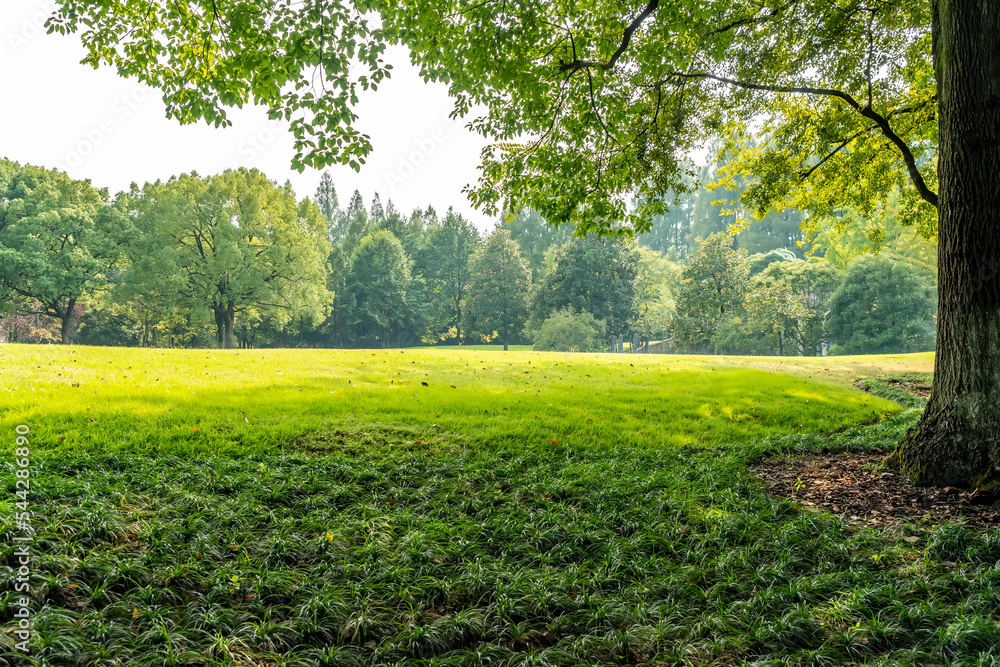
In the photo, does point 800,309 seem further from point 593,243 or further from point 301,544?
point 301,544

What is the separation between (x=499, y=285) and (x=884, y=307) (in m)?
34.9

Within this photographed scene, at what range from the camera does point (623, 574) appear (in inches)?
157

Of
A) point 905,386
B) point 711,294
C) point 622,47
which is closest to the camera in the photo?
point 622,47

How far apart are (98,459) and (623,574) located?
5.67 metres

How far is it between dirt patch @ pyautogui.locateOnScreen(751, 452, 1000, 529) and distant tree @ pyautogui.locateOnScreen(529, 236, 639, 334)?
129ft

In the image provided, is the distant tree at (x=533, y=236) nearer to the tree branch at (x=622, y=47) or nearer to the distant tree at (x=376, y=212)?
the distant tree at (x=376, y=212)

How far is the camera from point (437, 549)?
13.8 ft

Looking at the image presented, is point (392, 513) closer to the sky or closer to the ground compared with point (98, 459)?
closer to the ground

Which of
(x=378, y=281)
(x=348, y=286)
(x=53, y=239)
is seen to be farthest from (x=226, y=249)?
(x=348, y=286)

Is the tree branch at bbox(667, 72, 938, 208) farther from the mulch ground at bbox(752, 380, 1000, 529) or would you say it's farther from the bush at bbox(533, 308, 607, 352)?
the bush at bbox(533, 308, 607, 352)

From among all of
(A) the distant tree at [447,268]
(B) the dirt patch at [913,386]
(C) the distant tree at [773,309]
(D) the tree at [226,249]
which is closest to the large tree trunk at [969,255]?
(B) the dirt patch at [913,386]

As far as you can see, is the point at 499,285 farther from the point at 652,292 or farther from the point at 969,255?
the point at 969,255

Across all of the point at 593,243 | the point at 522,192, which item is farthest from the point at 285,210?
the point at 522,192

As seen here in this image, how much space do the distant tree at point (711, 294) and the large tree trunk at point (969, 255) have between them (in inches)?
1533
